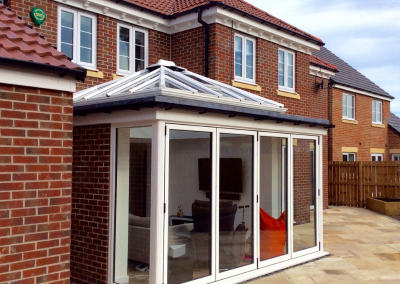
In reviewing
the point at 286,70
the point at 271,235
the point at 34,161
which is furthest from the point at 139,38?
the point at 34,161

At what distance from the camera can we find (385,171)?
1623cm

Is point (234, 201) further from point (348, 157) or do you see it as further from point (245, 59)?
point (348, 157)

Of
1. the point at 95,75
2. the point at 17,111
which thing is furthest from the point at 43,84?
the point at 95,75

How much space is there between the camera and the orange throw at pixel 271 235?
7.07 m

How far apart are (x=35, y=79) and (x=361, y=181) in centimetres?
1479

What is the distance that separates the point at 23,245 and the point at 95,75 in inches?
228

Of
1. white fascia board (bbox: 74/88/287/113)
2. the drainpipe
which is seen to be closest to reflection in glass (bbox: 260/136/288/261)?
white fascia board (bbox: 74/88/287/113)

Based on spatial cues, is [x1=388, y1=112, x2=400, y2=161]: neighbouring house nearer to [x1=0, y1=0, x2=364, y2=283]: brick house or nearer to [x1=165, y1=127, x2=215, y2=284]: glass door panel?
[x1=0, y1=0, x2=364, y2=283]: brick house

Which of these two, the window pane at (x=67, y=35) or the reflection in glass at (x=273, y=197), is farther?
the window pane at (x=67, y=35)

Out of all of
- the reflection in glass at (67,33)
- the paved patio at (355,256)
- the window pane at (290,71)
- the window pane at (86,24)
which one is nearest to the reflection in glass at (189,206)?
the paved patio at (355,256)

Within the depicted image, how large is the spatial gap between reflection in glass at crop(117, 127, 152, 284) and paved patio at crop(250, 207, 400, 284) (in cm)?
190

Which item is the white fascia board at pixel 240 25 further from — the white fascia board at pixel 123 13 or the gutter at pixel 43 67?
the gutter at pixel 43 67

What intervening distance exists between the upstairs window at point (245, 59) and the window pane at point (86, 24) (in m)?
3.66

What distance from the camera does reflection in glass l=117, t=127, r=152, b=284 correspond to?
5.58 metres
